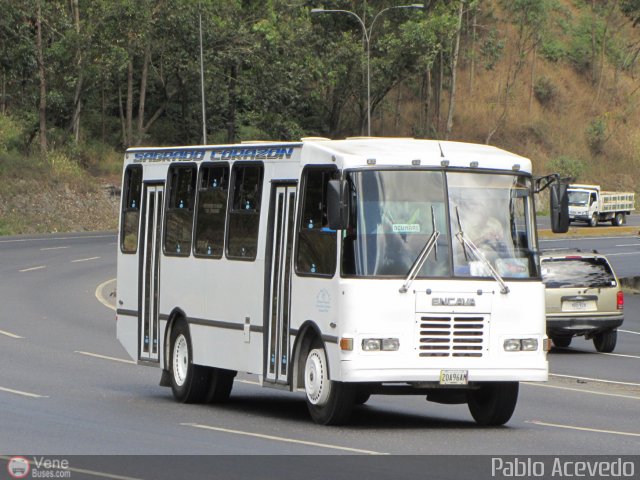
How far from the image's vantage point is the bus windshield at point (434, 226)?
559 inches

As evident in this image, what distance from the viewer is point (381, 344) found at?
14.0m

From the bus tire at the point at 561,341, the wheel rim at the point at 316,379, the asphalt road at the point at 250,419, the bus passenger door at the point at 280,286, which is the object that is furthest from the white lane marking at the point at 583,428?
the bus tire at the point at 561,341

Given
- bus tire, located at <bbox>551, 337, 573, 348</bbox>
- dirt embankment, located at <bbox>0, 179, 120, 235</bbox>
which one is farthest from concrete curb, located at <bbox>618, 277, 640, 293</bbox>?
dirt embankment, located at <bbox>0, 179, 120, 235</bbox>

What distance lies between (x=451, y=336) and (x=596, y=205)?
202 ft

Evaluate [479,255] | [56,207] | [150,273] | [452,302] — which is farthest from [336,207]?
[56,207]

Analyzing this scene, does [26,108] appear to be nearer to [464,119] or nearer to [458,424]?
[464,119]

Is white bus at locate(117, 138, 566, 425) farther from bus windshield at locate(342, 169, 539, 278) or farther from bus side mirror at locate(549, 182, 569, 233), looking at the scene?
bus side mirror at locate(549, 182, 569, 233)

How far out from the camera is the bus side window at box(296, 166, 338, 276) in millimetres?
14508

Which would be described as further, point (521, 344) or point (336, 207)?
point (521, 344)

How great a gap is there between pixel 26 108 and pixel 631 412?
2193 inches

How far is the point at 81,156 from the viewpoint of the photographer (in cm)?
6962

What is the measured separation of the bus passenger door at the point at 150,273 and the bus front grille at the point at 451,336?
5.06 metres
